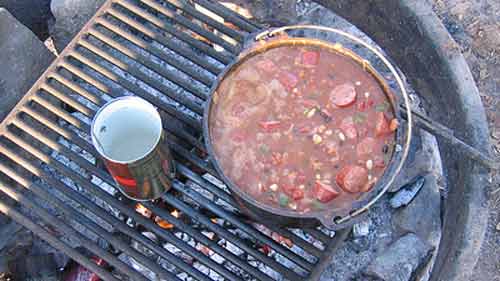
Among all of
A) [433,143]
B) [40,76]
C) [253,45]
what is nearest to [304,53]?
[253,45]

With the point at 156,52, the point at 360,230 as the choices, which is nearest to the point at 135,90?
the point at 156,52

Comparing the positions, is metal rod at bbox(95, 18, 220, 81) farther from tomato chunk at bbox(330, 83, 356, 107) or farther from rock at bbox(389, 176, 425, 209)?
rock at bbox(389, 176, 425, 209)

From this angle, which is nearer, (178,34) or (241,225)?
(241,225)

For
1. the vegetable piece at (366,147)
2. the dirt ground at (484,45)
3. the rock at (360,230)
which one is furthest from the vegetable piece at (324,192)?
the dirt ground at (484,45)

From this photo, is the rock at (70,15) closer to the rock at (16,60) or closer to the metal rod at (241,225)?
the rock at (16,60)

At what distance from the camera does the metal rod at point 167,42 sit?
2170 millimetres

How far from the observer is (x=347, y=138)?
185 centimetres

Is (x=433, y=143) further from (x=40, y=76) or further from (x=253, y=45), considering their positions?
(x=40, y=76)

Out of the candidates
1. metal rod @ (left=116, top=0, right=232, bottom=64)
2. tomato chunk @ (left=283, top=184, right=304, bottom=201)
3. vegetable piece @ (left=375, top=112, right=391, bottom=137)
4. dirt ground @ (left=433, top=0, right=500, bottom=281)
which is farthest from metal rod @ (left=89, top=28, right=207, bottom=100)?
dirt ground @ (left=433, top=0, right=500, bottom=281)

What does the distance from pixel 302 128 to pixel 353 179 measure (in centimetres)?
23

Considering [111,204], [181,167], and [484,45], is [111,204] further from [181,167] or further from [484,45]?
[484,45]

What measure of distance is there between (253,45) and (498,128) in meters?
1.15

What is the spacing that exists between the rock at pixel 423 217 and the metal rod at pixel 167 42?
826 mm

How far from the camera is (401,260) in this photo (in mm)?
2129
